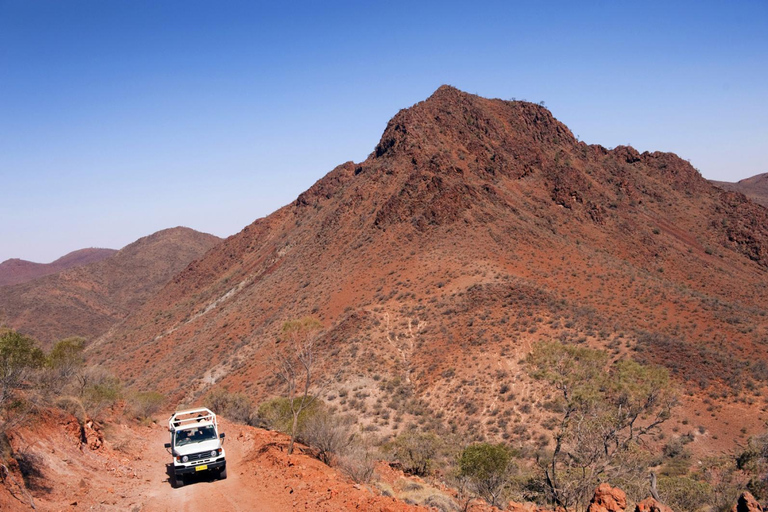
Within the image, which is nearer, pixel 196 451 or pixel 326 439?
pixel 196 451

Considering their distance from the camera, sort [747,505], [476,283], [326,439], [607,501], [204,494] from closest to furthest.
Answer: [747,505] → [607,501] → [204,494] → [326,439] → [476,283]

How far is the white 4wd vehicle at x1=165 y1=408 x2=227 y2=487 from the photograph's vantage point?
13461 millimetres

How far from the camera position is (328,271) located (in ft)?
161

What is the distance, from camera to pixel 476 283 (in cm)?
3731

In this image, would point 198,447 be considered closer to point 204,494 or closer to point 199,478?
point 199,478

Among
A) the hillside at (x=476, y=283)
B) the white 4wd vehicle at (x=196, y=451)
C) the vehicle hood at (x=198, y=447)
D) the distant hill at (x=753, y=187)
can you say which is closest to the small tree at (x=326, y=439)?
the white 4wd vehicle at (x=196, y=451)

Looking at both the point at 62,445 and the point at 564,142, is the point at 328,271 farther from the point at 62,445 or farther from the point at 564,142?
the point at 564,142

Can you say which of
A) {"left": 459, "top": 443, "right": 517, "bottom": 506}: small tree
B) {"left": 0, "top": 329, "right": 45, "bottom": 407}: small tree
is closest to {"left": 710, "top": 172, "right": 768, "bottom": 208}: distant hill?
{"left": 459, "top": 443, "right": 517, "bottom": 506}: small tree

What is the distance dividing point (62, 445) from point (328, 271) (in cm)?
3539

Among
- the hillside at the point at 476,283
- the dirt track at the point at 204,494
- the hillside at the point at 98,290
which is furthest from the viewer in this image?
the hillside at the point at 98,290

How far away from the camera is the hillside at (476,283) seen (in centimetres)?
2850

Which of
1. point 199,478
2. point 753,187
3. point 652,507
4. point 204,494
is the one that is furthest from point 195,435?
point 753,187

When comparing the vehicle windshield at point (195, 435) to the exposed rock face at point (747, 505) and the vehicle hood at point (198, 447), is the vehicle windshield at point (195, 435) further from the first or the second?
the exposed rock face at point (747, 505)

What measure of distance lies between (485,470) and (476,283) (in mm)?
22399
